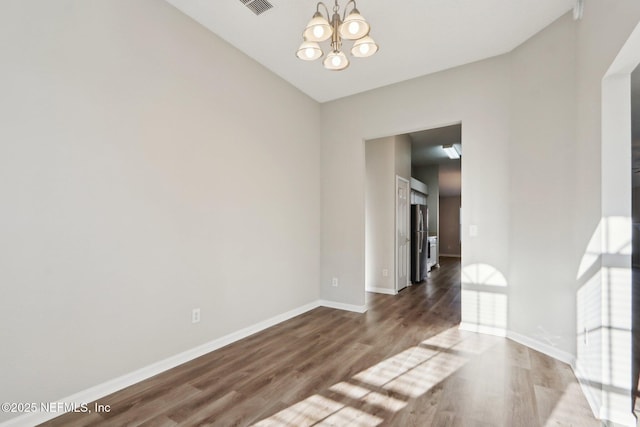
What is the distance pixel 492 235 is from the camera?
315 cm

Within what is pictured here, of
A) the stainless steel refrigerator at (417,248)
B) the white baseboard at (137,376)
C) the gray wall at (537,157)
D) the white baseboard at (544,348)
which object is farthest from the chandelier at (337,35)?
the stainless steel refrigerator at (417,248)

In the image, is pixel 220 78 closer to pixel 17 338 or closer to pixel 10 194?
pixel 10 194

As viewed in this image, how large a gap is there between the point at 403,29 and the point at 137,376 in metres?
3.78

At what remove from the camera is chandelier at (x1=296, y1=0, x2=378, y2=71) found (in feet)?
6.20

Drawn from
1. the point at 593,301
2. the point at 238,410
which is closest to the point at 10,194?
the point at 238,410

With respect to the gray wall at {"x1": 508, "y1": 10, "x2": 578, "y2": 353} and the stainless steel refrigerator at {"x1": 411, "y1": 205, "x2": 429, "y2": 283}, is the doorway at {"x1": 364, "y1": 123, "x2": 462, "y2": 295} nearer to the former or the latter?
the stainless steel refrigerator at {"x1": 411, "y1": 205, "x2": 429, "y2": 283}

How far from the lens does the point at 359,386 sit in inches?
84.0

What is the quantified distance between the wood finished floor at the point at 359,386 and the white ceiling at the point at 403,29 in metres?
3.09

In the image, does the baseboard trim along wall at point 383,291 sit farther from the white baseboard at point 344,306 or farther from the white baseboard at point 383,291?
the white baseboard at point 344,306

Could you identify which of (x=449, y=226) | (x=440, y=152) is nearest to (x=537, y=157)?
Result: (x=440, y=152)

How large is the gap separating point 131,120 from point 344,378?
8.59ft

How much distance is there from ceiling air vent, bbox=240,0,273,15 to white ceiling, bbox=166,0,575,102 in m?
0.05

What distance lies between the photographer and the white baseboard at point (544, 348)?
2.46 m

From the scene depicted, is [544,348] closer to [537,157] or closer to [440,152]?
[537,157]
